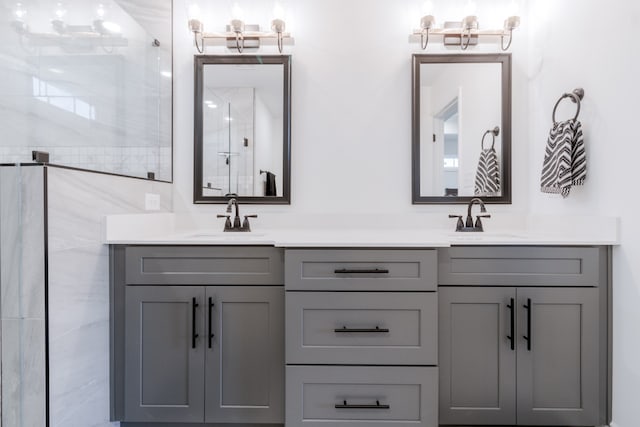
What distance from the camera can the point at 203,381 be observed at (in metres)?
1.43

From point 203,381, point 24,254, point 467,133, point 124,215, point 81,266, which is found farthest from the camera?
point 467,133

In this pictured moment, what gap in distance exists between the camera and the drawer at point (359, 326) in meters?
1.36

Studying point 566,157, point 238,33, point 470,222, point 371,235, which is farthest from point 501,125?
point 238,33

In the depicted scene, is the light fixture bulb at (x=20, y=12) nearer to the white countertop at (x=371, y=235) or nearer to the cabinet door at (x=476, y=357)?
the white countertop at (x=371, y=235)

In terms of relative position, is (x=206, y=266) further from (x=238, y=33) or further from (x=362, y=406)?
(x=238, y=33)

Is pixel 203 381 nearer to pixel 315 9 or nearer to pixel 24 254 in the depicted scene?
pixel 24 254

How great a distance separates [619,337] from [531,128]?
1.16 m

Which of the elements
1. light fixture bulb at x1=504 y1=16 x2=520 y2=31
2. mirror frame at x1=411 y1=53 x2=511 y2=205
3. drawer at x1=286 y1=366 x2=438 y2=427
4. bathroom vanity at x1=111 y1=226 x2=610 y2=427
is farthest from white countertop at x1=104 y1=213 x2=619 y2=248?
light fixture bulb at x1=504 y1=16 x2=520 y2=31

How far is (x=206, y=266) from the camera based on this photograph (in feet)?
4.74

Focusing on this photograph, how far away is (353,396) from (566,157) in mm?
1426

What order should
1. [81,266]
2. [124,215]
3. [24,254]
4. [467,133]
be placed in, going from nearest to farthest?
[24,254] < [81,266] < [124,215] < [467,133]

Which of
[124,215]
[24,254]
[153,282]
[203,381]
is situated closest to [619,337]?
[203,381]

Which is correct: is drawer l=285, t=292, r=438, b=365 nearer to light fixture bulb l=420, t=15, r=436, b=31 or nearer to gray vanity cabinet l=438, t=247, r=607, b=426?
gray vanity cabinet l=438, t=247, r=607, b=426

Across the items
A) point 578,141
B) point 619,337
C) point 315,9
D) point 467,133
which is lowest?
point 619,337
